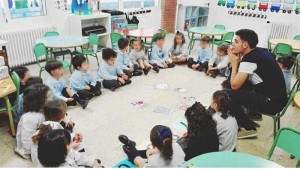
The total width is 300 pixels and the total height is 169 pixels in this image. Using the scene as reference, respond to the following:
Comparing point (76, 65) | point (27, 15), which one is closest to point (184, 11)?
point (27, 15)

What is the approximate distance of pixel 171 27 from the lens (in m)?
8.70

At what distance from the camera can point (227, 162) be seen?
1.62 metres

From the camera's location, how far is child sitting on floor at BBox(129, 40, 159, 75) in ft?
Answer: 16.3

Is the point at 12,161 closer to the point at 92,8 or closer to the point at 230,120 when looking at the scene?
the point at 230,120

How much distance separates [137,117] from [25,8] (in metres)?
3.58

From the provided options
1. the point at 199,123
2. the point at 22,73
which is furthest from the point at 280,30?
the point at 22,73

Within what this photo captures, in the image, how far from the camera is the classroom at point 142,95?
2080mm

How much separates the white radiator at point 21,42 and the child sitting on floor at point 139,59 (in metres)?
1.92

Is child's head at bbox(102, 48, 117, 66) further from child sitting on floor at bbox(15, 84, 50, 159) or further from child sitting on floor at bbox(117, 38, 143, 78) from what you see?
child sitting on floor at bbox(15, 84, 50, 159)

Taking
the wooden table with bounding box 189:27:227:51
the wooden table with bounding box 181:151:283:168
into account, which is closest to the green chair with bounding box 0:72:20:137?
the wooden table with bounding box 181:151:283:168

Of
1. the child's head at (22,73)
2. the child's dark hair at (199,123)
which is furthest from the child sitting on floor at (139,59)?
the child's dark hair at (199,123)

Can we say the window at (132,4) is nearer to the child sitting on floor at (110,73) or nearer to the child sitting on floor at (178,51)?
the child sitting on floor at (178,51)

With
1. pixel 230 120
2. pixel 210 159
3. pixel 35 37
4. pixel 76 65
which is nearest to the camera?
pixel 210 159

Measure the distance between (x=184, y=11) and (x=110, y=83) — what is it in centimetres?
519
